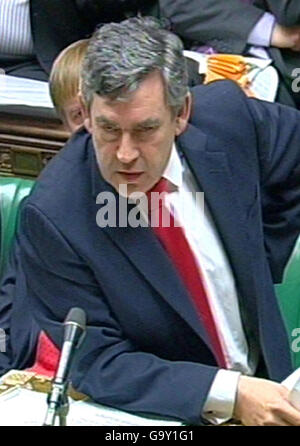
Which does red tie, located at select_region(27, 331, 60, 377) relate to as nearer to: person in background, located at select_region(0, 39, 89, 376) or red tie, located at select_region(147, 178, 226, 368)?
person in background, located at select_region(0, 39, 89, 376)

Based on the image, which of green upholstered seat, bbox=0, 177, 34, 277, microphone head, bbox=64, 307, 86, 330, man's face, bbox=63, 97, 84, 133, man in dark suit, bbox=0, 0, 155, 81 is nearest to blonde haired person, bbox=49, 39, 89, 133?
man's face, bbox=63, 97, 84, 133

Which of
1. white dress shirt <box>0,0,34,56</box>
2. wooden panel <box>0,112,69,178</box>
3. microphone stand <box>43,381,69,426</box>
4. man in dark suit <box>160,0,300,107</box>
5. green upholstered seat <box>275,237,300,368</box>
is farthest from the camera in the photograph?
white dress shirt <box>0,0,34,56</box>

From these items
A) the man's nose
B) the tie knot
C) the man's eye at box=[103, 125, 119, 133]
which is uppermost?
the man's eye at box=[103, 125, 119, 133]

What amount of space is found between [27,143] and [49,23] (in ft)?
1.18

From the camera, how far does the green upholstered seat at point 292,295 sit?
215 cm

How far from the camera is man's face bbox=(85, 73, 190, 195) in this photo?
1.70m

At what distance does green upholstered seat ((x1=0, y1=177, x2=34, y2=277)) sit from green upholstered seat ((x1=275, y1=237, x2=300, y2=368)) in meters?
0.59

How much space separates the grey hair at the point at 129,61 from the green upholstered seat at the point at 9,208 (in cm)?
65

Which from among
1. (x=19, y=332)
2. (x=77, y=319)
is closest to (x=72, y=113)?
(x=19, y=332)

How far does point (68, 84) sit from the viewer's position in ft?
8.16

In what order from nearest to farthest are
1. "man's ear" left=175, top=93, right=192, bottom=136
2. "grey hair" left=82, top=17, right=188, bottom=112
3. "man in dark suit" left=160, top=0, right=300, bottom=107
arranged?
"grey hair" left=82, top=17, right=188, bottom=112, "man's ear" left=175, top=93, right=192, bottom=136, "man in dark suit" left=160, top=0, right=300, bottom=107

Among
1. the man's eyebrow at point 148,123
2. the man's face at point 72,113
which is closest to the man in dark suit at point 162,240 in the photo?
the man's eyebrow at point 148,123

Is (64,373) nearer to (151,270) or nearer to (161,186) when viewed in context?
(151,270)
